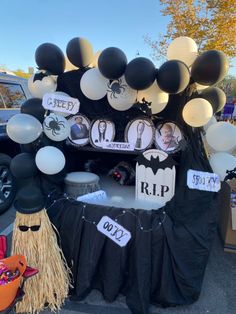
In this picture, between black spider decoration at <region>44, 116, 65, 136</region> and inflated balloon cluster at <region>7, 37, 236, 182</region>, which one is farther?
black spider decoration at <region>44, 116, 65, 136</region>

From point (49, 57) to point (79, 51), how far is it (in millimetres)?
256

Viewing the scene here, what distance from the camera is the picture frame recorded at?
2332 mm

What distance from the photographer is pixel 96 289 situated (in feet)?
7.00

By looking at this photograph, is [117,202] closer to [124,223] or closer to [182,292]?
[124,223]

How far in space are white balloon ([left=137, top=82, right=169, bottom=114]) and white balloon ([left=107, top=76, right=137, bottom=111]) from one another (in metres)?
0.09

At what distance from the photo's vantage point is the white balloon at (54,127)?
2.05 m

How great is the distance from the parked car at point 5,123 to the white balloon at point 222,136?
2829 mm

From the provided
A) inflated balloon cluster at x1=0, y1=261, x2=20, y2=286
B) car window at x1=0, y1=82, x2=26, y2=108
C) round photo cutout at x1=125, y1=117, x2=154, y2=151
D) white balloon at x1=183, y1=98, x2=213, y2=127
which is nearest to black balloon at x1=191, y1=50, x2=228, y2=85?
white balloon at x1=183, y1=98, x2=213, y2=127

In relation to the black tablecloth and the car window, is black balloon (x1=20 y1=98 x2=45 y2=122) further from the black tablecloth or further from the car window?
the car window

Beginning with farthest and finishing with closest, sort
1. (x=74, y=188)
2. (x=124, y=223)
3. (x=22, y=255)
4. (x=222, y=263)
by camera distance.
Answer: (x=222, y=263)
(x=74, y=188)
(x=124, y=223)
(x=22, y=255)

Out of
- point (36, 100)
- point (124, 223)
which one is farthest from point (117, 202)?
point (36, 100)

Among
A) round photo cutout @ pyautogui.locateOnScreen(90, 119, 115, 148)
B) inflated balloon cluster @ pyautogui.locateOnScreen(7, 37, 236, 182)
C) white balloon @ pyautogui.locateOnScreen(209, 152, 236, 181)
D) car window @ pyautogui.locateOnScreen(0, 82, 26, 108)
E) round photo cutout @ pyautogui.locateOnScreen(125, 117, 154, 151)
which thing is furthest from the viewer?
car window @ pyautogui.locateOnScreen(0, 82, 26, 108)

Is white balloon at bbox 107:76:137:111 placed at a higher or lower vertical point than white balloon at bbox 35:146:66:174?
higher

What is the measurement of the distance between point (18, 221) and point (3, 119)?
7.81ft
